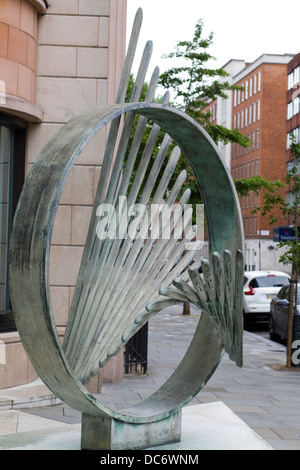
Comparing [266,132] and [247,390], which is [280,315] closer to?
[247,390]

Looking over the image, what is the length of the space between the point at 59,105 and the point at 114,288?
470 cm

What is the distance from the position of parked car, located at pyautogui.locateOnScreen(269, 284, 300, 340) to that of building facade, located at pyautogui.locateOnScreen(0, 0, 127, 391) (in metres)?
7.34

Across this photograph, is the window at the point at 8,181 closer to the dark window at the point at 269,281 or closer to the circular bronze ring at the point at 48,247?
the circular bronze ring at the point at 48,247

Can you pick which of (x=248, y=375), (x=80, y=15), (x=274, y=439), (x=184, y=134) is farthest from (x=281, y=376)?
(x=184, y=134)

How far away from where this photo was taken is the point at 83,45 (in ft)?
32.4

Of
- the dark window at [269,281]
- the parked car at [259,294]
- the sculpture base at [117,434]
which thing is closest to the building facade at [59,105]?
the sculpture base at [117,434]

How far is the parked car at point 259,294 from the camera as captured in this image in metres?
20.2

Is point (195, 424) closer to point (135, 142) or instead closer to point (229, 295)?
point (229, 295)

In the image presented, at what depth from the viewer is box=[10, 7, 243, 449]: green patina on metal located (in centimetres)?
478

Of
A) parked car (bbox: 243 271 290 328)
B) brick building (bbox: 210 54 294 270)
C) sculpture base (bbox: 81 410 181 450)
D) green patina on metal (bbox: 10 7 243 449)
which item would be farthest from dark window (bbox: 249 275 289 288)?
brick building (bbox: 210 54 294 270)

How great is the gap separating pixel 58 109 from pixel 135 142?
4194 millimetres

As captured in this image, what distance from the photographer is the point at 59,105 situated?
977 centimetres

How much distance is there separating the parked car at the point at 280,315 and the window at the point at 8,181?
26.6ft

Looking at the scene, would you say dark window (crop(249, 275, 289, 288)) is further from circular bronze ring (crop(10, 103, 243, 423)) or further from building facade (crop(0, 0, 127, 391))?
circular bronze ring (crop(10, 103, 243, 423))
